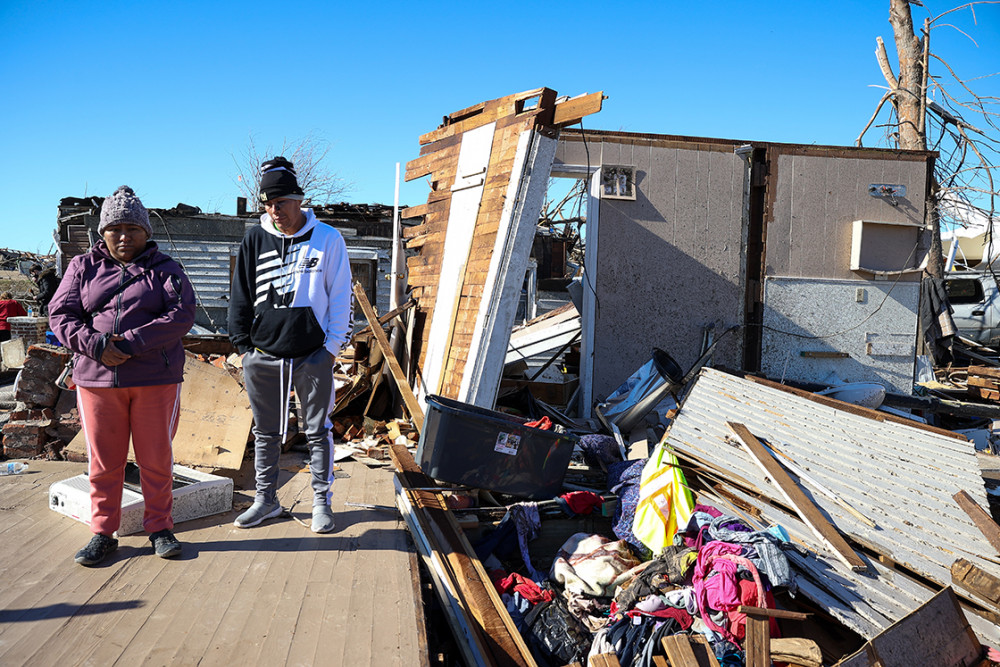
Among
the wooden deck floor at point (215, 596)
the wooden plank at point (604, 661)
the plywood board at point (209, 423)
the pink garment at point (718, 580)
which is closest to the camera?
the wooden deck floor at point (215, 596)

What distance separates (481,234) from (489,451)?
88.1 inches

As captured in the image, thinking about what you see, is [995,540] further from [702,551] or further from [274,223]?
[274,223]

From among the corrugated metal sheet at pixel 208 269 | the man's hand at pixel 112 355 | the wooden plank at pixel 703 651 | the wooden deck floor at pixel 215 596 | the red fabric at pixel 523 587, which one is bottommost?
the red fabric at pixel 523 587

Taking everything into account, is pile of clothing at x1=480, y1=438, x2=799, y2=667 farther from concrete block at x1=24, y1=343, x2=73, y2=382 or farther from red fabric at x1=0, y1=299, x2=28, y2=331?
red fabric at x1=0, y1=299, x2=28, y2=331

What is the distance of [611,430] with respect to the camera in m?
6.39

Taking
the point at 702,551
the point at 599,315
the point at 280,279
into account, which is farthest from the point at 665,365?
the point at 280,279

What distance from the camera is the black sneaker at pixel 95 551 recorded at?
9.95 ft

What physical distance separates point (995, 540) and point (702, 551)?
1626 mm

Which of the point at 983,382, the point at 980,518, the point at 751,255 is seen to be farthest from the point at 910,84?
the point at 980,518

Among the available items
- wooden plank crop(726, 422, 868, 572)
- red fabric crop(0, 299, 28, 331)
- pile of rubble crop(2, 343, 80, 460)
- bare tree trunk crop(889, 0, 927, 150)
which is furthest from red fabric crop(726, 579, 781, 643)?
red fabric crop(0, 299, 28, 331)

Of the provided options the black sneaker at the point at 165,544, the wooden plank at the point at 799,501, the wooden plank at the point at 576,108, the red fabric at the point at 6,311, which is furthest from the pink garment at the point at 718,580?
the red fabric at the point at 6,311

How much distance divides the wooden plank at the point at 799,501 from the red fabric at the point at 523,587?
1674mm

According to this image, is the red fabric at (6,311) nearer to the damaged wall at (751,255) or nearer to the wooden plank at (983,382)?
the damaged wall at (751,255)

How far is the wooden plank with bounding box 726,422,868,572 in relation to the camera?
3617mm
